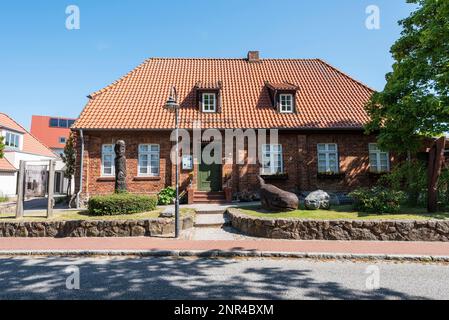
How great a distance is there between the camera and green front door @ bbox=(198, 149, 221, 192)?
14.9 meters

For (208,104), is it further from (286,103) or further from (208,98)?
(286,103)

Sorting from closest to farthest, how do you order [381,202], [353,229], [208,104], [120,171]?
[353,229]
[381,202]
[120,171]
[208,104]

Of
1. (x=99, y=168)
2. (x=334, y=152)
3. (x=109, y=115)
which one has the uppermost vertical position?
(x=109, y=115)

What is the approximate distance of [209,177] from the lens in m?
15.0

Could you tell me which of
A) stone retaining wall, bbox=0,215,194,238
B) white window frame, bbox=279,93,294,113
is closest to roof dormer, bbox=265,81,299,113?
white window frame, bbox=279,93,294,113

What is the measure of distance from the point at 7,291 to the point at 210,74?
16.3 metres

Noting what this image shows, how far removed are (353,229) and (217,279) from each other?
207 inches

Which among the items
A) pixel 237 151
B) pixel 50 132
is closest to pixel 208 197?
pixel 237 151

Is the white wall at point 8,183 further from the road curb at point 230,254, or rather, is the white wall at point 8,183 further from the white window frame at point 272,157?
the white window frame at point 272,157

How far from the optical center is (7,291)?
4.64m

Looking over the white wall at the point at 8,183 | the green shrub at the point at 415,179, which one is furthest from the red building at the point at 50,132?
the green shrub at the point at 415,179
